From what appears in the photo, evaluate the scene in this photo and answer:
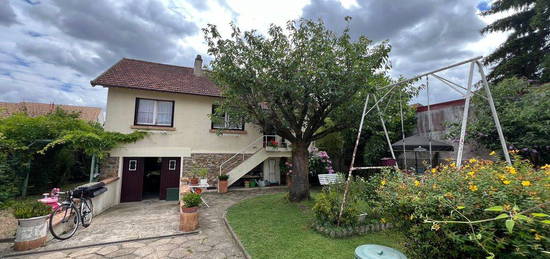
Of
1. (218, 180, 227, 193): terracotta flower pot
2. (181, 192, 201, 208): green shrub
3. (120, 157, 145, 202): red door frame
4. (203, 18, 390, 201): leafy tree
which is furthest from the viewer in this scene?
(218, 180, 227, 193): terracotta flower pot

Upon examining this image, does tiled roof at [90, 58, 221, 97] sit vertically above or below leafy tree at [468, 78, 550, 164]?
above

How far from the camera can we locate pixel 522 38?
13312 millimetres

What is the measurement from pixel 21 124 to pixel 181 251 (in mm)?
8567

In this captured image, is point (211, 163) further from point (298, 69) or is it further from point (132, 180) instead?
point (298, 69)

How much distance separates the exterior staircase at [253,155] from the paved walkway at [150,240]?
9.93ft

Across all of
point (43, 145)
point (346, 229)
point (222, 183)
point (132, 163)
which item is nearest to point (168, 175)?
point (132, 163)

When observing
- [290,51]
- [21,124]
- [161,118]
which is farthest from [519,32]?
[21,124]

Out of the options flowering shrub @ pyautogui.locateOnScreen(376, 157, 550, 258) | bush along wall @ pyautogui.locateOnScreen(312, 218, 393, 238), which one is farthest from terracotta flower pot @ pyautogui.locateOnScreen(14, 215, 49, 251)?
flowering shrub @ pyautogui.locateOnScreen(376, 157, 550, 258)

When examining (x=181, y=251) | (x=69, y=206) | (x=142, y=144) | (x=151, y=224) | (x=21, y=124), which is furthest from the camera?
(x=142, y=144)

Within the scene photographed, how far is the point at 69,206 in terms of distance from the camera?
5.69 metres

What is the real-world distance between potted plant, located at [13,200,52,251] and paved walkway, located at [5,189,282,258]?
0.26 metres

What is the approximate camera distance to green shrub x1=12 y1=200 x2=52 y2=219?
4.54 meters

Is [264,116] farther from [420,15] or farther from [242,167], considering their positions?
[420,15]

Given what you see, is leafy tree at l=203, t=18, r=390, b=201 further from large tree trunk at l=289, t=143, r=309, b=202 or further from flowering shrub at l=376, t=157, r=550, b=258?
flowering shrub at l=376, t=157, r=550, b=258
